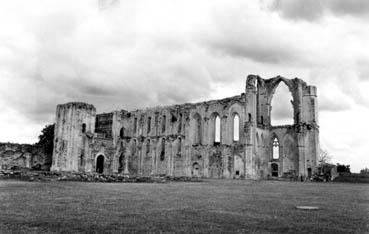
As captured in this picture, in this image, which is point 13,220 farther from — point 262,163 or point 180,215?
point 262,163

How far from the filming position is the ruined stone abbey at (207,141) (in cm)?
4625

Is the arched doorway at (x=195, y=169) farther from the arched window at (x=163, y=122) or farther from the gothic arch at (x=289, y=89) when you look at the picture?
the gothic arch at (x=289, y=89)

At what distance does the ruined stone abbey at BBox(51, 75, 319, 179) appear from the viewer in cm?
4625

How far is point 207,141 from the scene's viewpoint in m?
49.7

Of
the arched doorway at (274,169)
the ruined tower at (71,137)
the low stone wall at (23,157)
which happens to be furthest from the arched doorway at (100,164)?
the arched doorway at (274,169)

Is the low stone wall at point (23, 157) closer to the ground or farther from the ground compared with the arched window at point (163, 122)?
closer to the ground

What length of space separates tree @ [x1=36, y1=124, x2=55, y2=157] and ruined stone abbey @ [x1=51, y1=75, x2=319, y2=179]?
5267mm

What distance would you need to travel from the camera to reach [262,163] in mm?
48312

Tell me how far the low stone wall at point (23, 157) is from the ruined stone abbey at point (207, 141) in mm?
5289

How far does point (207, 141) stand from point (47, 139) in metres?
25.6

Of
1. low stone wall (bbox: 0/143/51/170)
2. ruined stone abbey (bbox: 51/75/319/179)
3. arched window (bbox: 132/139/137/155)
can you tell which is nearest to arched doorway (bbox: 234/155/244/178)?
ruined stone abbey (bbox: 51/75/319/179)

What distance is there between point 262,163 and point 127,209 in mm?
40359

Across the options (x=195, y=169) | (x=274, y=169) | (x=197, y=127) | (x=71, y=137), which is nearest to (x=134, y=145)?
(x=71, y=137)

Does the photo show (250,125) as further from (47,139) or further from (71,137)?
(47,139)
